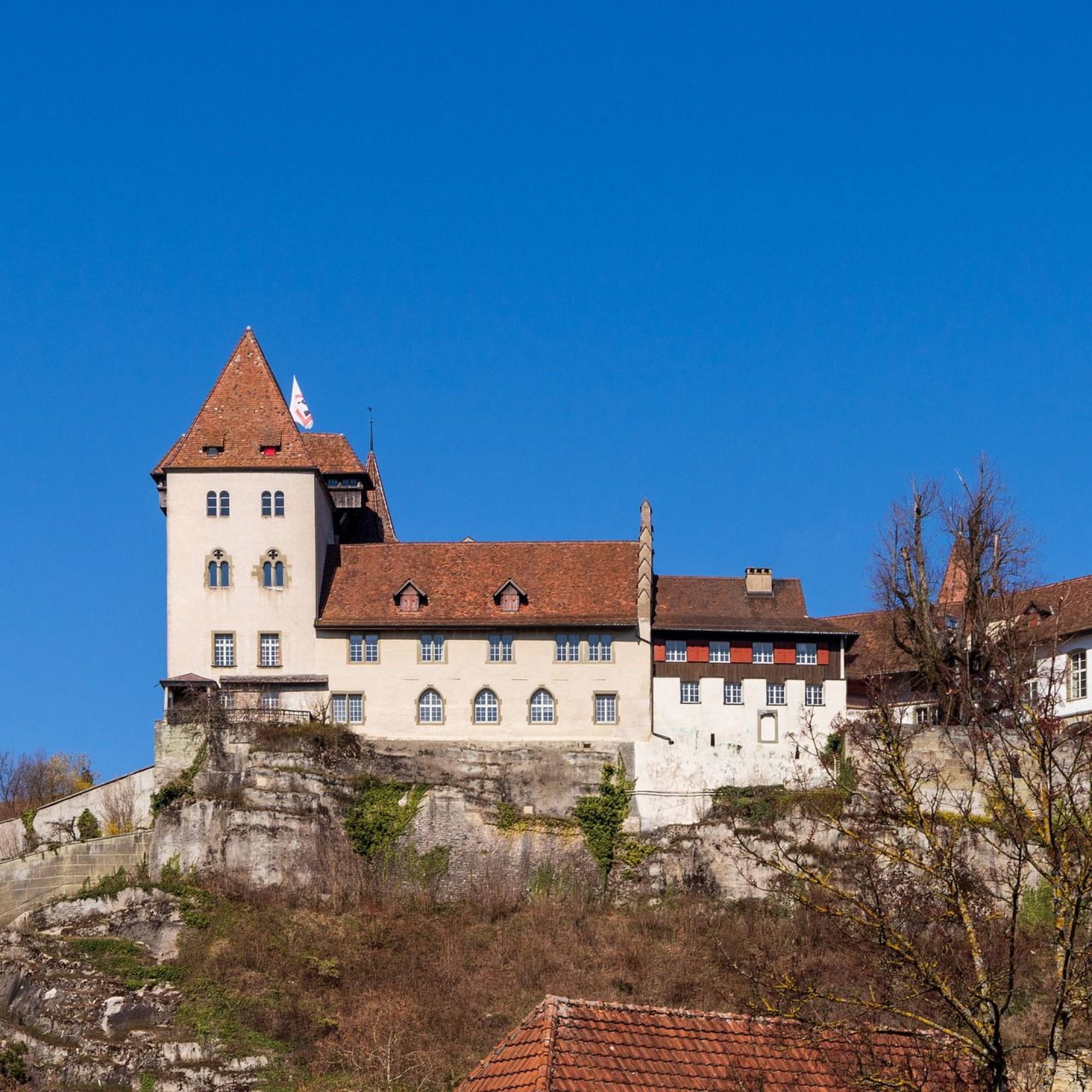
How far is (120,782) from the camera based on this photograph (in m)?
73.2

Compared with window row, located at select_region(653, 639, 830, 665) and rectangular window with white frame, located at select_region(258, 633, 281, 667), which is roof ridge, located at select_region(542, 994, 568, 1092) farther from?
rectangular window with white frame, located at select_region(258, 633, 281, 667)

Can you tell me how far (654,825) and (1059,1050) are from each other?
45545 mm

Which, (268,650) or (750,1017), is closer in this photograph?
(750,1017)

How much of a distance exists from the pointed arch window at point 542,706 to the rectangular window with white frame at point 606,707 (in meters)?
1.61

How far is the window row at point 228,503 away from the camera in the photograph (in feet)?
257

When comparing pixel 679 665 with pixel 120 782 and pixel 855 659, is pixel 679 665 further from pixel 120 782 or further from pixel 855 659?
pixel 120 782

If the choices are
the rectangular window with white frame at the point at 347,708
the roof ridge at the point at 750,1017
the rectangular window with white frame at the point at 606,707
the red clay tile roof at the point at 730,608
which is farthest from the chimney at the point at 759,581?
the roof ridge at the point at 750,1017

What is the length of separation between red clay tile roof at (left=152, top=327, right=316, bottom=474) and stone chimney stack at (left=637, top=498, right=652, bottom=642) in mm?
12595

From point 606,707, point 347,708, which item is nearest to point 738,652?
point 606,707

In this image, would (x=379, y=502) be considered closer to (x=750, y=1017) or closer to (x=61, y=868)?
(x=61, y=868)

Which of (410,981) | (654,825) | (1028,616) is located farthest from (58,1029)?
(1028,616)

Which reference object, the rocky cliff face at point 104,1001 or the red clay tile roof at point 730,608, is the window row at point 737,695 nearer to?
the red clay tile roof at point 730,608

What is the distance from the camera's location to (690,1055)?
31438 mm

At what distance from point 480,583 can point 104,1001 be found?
22.6m
